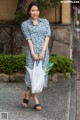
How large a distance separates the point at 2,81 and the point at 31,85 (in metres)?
2.52

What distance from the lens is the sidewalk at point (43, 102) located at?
641 centimetres

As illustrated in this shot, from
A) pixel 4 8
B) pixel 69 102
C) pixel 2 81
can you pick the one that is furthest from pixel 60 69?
A: pixel 4 8

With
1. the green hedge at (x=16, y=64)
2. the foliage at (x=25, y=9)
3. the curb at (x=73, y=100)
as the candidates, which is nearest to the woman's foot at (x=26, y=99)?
the curb at (x=73, y=100)

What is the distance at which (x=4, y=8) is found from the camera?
10.8 metres

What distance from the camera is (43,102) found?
7.27m

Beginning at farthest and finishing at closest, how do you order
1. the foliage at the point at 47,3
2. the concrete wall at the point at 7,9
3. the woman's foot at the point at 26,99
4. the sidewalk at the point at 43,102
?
the concrete wall at the point at 7,9 → the foliage at the point at 47,3 → the woman's foot at the point at 26,99 → the sidewalk at the point at 43,102

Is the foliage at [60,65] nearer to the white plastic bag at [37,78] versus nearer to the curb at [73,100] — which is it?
the curb at [73,100]

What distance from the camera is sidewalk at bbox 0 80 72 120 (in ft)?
21.0

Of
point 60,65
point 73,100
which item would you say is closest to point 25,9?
point 60,65

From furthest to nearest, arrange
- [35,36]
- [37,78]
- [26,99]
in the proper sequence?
[26,99] → [35,36] → [37,78]

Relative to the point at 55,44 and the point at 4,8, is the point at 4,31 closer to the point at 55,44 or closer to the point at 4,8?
the point at 4,8

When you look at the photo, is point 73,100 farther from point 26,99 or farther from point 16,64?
point 16,64

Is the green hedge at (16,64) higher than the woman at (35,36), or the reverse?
the woman at (35,36)

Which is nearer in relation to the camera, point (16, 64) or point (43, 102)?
point (43, 102)
